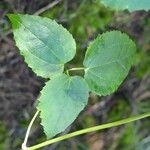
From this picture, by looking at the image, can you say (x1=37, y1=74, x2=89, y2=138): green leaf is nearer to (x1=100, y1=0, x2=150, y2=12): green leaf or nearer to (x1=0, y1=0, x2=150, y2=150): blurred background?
(x1=100, y1=0, x2=150, y2=12): green leaf

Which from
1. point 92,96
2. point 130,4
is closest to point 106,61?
point 130,4

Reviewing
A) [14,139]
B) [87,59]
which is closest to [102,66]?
[87,59]

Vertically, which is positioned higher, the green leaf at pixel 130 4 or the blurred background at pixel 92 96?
the green leaf at pixel 130 4

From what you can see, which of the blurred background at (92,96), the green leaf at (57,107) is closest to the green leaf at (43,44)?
the green leaf at (57,107)

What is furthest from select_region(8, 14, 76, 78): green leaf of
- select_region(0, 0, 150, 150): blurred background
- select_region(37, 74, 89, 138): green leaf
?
select_region(0, 0, 150, 150): blurred background

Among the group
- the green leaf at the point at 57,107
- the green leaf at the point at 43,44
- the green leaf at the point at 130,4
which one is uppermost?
the green leaf at the point at 130,4

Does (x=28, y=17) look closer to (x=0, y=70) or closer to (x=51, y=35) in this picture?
(x=51, y=35)

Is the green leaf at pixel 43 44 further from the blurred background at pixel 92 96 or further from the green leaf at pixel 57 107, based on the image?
the blurred background at pixel 92 96
